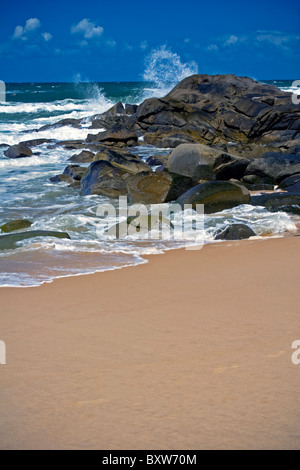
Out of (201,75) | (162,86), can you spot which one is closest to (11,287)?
(201,75)

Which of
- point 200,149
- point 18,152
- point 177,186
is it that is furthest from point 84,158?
point 177,186

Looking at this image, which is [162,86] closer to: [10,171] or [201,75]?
[201,75]

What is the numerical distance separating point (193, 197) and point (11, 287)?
4.49 m

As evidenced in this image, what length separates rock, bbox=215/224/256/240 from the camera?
19.8 ft

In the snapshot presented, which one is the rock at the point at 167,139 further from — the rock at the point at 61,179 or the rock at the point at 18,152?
the rock at the point at 61,179

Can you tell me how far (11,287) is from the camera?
4094 mm

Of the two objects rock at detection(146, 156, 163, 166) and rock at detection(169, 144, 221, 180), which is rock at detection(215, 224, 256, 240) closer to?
rock at detection(169, 144, 221, 180)

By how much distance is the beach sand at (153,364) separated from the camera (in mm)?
1886

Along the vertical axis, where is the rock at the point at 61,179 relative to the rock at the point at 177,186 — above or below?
above

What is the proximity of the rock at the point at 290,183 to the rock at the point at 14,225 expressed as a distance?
513 cm

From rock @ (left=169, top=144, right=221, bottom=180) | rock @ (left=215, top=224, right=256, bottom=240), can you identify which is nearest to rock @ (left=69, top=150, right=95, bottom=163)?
rock @ (left=169, top=144, right=221, bottom=180)

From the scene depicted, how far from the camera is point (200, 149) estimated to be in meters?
10.7

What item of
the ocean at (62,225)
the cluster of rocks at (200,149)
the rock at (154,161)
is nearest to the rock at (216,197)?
the cluster of rocks at (200,149)

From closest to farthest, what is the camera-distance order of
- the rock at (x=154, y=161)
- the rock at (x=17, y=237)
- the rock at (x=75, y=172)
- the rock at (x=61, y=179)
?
the rock at (x=17, y=237)
the rock at (x=75, y=172)
the rock at (x=61, y=179)
the rock at (x=154, y=161)
